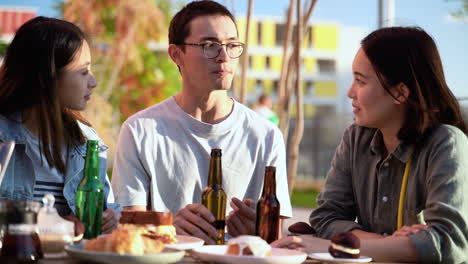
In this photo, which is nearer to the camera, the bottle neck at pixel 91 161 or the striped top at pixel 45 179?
the bottle neck at pixel 91 161

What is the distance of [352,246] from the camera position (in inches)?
80.5

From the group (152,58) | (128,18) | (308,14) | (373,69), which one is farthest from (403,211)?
(152,58)

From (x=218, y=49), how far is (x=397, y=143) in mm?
806

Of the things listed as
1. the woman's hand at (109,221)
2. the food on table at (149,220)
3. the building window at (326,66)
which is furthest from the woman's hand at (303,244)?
the building window at (326,66)

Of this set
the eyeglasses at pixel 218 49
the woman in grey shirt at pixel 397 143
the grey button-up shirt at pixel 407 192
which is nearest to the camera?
the grey button-up shirt at pixel 407 192

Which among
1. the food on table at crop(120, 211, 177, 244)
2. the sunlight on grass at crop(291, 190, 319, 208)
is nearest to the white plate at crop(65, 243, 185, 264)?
the food on table at crop(120, 211, 177, 244)

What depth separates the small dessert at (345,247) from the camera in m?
2.04

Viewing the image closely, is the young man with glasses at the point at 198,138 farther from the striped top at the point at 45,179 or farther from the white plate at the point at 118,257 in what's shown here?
the white plate at the point at 118,257

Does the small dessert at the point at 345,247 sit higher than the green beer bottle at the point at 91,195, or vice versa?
the green beer bottle at the point at 91,195

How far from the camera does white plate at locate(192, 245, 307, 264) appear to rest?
1893mm

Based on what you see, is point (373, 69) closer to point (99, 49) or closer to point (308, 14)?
point (308, 14)

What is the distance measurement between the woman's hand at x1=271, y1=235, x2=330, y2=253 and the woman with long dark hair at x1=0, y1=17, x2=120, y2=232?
832 mm

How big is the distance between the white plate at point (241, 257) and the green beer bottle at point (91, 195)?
340 mm

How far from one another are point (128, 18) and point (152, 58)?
735 inches
